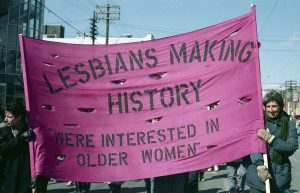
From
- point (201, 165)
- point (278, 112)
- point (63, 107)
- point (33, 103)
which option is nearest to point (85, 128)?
point (63, 107)

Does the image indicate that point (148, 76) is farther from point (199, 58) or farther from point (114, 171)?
point (114, 171)

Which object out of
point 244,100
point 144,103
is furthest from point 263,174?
point 144,103

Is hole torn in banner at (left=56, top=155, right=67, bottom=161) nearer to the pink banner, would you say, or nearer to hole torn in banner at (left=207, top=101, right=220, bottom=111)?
the pink banner

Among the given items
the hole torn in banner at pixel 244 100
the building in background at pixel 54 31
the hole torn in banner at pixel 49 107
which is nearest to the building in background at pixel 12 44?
the hole torn in banner at pixel 49 107

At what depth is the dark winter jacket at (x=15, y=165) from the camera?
383cm

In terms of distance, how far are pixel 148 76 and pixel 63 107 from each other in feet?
3.20

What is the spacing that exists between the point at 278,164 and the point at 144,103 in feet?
4.94

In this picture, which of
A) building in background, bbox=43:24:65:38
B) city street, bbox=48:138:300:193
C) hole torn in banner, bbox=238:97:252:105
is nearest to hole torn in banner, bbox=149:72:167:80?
hole torn in banner, bbox=238:97:252:105

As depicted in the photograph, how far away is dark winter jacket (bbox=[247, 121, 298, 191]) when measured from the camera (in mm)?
3760

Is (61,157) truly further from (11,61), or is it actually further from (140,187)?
(11,61)

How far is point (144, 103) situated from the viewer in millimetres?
4320

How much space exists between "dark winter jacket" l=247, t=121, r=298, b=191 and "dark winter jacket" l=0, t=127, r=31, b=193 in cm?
224

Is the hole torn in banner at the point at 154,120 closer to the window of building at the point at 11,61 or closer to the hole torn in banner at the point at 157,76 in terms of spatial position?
the hole torn in banner at the point at 157,76

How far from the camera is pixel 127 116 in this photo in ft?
14.1
